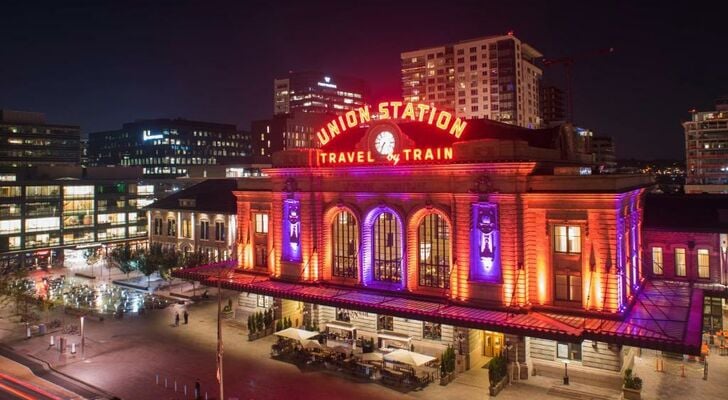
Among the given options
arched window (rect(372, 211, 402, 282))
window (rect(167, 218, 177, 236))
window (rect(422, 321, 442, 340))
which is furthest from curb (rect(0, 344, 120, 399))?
window (rect(167, 218, 177, 236))

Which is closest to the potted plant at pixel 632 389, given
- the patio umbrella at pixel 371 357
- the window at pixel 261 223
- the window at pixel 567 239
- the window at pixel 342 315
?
the window at pixel 567 239

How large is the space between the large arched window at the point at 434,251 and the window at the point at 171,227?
62.3 m

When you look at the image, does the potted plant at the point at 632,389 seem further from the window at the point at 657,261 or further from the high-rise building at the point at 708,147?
the high-rise building at the point at 708,147

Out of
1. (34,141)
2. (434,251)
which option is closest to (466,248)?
(434,251)

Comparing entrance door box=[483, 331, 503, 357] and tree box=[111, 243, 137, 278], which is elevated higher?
tree box=[111, 243, 137, 278]

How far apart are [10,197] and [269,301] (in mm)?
73127

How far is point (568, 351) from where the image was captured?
43562 mm

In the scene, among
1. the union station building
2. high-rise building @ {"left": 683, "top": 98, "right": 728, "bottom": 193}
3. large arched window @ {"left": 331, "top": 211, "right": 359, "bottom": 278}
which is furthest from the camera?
high-rise building @ {"left": 683, "top": 98, "right": 728, "bottom": 193}

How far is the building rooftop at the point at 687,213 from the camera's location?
177 ft

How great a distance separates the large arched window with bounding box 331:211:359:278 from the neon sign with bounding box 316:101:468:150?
902 cm

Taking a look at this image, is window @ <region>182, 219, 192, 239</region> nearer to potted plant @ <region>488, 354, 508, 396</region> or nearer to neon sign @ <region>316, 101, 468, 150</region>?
neon sign @ <region>316, 101, 468, 150</region>

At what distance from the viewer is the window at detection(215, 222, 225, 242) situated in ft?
294

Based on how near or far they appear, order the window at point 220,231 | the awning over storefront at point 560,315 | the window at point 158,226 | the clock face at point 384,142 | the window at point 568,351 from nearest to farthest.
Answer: the awning over storefront at point 560,315 → the window at point 568,351 → the clock face at point 384,142 → the window at point 220,231 → the window at point 158,226

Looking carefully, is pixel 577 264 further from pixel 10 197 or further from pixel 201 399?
pixel 10 197
